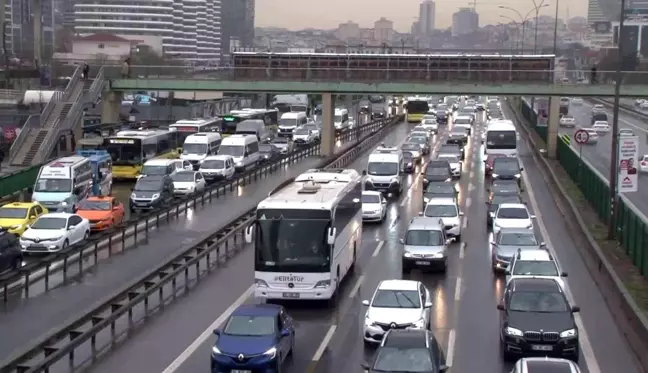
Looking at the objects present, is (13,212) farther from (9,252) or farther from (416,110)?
(416,110)

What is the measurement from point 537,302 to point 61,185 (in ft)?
77.2

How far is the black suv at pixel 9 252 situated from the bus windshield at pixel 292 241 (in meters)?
7.13

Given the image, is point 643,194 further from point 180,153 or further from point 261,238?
point 261,238

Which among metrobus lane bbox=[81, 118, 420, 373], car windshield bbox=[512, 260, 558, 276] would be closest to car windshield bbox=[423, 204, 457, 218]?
metrobus lane bbox=[81, 118, 420, 373]

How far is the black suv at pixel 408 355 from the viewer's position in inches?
554

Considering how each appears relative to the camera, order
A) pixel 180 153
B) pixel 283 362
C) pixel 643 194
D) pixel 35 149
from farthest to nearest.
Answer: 1. pixel 180 153
2. pixel 35 149
3. pixel 643 194
4. pixel 283 362

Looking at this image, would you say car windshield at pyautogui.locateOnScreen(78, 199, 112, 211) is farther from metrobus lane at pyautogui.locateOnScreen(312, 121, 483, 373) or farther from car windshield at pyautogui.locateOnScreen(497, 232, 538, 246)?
car windshield at pyautogui.locateOnScreen(497, 232, 538, 246)

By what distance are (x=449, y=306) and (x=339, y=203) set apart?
141 inches

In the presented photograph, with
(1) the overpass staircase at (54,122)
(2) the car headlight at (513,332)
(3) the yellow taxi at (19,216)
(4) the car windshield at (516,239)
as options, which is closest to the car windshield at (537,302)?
(2) the car headlight at (513,332)

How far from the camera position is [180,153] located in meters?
55.7

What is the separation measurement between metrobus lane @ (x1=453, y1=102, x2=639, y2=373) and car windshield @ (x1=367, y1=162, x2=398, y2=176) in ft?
32.2

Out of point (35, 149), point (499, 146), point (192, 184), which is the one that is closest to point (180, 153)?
point (35, 149)

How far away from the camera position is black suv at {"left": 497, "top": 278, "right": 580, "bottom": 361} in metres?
17.0

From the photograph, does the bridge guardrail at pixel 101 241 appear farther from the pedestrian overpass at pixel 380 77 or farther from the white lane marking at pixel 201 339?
the pedestrian overpass at pixel 380 77
